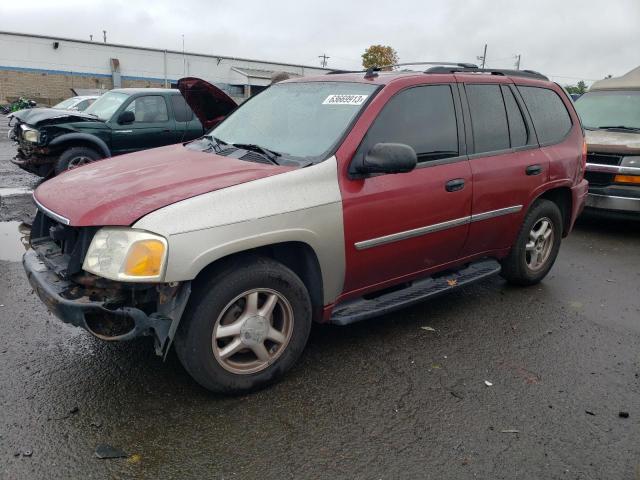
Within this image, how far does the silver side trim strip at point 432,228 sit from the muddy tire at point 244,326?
0.55m

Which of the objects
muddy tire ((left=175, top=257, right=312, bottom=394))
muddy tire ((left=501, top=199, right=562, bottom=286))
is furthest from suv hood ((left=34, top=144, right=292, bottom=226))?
muddy tire ((left=501, top=199, right=562, bottom=286))

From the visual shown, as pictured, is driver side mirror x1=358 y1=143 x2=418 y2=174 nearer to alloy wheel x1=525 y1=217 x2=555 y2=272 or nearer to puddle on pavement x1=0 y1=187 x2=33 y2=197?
alloy wheel x1=525 y1=217 x2=555 y2=272

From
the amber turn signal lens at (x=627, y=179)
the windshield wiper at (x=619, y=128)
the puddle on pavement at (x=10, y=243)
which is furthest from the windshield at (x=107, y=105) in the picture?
the amber turn signal lens at (x=627, y=179)

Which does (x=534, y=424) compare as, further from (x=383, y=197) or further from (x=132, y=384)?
(x=132, y=384)

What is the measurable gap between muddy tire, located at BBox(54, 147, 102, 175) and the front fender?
0.12 metres

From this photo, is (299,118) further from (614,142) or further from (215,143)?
(614,142)

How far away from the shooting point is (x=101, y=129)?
30.6 ft

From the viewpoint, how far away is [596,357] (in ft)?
12.6

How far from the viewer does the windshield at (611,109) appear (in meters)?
7.97

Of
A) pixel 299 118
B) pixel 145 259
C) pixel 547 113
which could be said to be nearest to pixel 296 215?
pixel 145 259

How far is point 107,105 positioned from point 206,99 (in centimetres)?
528

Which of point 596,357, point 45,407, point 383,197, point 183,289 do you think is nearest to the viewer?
point 183,289

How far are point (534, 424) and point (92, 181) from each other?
116 inches

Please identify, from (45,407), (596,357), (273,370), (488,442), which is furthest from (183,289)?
(596,357)
